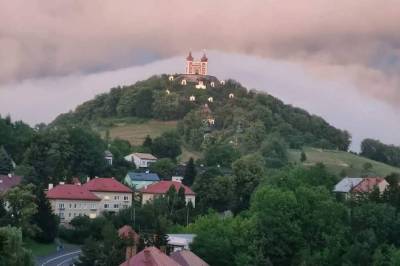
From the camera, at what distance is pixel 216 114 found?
6678 inches

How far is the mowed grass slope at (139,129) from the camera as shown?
15850 cm

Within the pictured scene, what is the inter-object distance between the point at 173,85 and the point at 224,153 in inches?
2851

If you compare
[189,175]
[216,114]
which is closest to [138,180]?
[189,175]

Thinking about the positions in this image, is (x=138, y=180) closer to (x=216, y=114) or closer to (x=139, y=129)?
(x=139, y=129)

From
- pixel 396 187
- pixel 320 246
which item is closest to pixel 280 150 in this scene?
pixel 396 187

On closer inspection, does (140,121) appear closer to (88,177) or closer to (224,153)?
(224,153)

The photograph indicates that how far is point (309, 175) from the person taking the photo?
8838 centimetres

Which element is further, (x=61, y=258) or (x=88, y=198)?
(x=88, y=198)

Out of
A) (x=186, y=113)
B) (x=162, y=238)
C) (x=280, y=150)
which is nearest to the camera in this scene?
(x=162, y=238)

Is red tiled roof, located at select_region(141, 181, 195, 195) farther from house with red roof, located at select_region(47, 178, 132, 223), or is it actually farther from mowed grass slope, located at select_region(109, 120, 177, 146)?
mowed grass slope, located at select_region(109, 120, 177, 146)

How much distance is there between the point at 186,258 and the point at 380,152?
115 m

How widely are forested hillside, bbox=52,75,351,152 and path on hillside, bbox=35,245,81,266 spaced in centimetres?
7485

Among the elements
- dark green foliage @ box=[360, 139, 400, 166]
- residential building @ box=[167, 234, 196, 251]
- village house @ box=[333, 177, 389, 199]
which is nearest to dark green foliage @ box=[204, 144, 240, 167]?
village house @ box=[333, 177, 389, 199]

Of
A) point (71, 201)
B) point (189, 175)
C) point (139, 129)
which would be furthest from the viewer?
point (139, 129)
